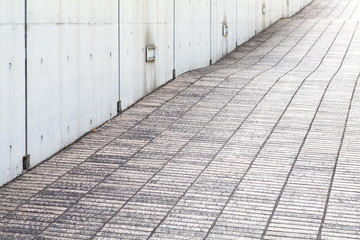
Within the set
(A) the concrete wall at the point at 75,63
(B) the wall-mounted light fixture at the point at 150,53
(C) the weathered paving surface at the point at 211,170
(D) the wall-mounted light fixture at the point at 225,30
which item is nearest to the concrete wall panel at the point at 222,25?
(D) the wall-mounted light fixture at the point at 225,30

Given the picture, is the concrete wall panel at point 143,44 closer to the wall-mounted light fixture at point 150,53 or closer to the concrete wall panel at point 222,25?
the wall-mounted light fixture at point 150,53

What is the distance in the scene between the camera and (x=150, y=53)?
38.8 feet

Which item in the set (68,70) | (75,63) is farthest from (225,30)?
(68,70)

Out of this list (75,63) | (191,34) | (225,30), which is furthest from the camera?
(225,30)

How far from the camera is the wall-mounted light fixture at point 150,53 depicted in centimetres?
1168

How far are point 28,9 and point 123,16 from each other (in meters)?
2.99

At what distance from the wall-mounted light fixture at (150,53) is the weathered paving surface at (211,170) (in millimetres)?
599

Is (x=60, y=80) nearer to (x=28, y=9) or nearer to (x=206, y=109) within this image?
(x=28, y=9)

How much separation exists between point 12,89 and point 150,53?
450 centimetres

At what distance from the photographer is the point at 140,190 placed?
23.9 feet

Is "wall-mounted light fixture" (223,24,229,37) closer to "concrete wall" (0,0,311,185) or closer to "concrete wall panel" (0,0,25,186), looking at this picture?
"concrete wall" (0,0,311,185)

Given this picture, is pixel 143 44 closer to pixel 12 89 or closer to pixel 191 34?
pixel 191 34

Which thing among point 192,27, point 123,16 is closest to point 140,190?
point 123,16

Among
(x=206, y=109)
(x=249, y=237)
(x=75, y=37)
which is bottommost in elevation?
(x=249, y=237)
